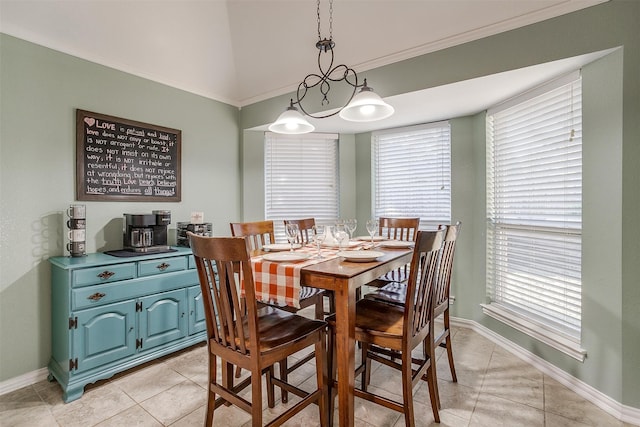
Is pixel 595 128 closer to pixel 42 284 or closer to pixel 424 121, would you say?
pixel 424 121

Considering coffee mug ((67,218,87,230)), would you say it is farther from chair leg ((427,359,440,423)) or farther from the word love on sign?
chair leg ((427,359,440,423))

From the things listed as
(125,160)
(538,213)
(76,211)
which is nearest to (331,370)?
(538,213)

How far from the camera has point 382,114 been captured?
213cm

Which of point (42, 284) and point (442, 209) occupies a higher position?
point (442, 209)

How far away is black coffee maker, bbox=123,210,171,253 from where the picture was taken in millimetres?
2484

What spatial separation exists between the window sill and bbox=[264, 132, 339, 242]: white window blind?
195cm

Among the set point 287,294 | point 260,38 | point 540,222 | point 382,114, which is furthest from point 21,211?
point 540,222

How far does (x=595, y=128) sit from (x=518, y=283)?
4.39 ft

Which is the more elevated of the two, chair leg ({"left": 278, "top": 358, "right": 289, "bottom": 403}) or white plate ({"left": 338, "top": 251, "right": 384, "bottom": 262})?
white plate ({"left": 338, "top": 251, "right": 384, "bottom": 262})

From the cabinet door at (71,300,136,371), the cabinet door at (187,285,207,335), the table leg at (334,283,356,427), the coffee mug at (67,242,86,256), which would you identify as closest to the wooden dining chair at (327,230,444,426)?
the table leg at (334,283,356,427)

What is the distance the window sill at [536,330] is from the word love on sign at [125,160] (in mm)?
3169

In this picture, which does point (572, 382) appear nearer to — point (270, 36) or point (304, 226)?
point (304, 226)

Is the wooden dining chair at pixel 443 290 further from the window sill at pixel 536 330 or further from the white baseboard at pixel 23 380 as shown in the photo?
the white baseboard at pixel 23 380

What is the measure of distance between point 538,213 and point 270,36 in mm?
2748
